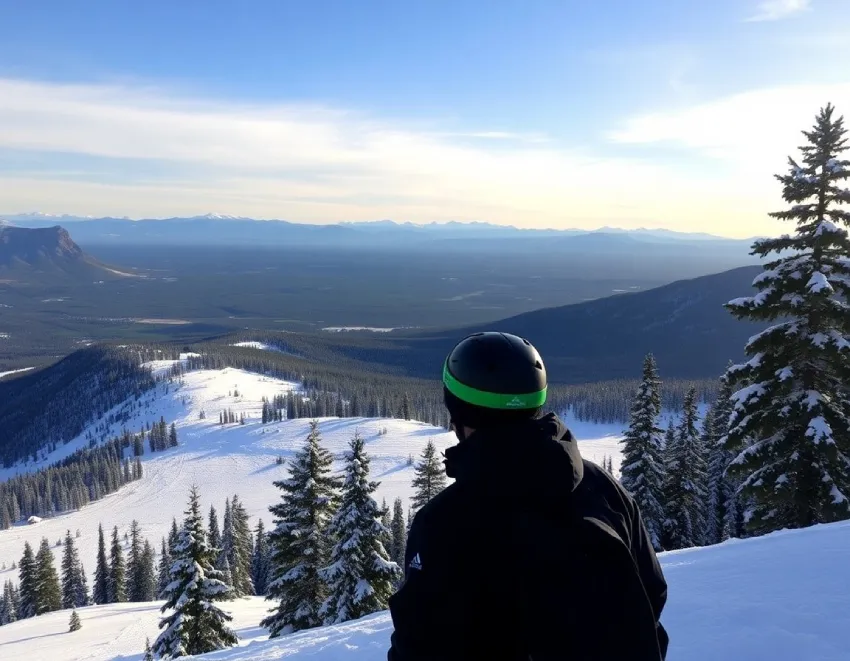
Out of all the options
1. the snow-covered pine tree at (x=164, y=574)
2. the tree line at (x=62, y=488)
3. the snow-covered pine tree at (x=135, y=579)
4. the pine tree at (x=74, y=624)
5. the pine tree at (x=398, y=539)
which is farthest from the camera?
the tree line at (x=62, y=488)

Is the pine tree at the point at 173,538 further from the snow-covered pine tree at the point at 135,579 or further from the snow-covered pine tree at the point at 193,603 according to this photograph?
the snow-covered pine tree at the point at 135,579

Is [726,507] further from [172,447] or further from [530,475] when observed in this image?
[172,447]

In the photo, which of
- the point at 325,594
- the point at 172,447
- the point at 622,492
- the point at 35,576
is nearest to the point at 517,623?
the point at 622,492

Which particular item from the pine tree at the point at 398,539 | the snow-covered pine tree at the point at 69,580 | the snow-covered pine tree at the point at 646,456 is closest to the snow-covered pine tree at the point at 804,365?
the snow-covered pine tree at the point at 646,456

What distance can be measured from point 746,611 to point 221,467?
12347 cm

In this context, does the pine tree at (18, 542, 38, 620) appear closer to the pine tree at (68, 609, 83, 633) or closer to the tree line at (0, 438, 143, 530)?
the pine tree at (68, 609, 83, 633)

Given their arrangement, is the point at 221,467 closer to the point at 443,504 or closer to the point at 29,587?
the point at 29,587

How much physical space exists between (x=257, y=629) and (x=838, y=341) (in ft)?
93.0

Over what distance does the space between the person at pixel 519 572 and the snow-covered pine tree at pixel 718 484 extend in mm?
31347

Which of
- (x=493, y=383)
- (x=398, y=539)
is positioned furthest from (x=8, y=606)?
(x=493, y=383)

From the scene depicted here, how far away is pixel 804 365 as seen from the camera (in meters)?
14.2

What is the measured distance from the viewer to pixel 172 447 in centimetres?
13900

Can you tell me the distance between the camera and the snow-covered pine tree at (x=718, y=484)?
30.3 meters

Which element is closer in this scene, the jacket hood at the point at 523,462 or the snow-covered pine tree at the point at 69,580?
the jacket hood at the point at 523,462
